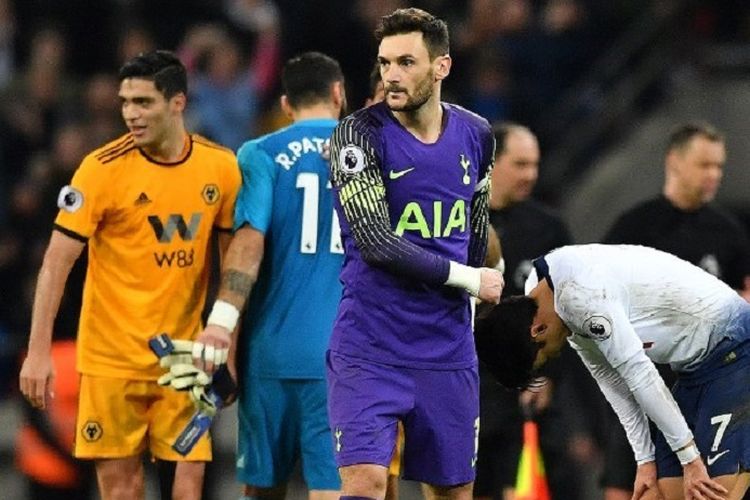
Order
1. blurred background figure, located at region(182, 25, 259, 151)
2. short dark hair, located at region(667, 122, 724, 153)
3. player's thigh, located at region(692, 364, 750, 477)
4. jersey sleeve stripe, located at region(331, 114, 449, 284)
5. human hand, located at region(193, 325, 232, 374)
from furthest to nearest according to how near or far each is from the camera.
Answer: blurred background figure, located at region(182, 25, 259, 151)
short dark hair, located at region(667, 122, 724, 153)
human hand, located at region(193, 325, 232, 374)
player's thigh, located at region(692, 364, 750, 477)
jersey sleeve stripe, located at region(331, 114, 449, 284)

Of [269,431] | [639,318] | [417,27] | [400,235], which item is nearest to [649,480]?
[639,318]

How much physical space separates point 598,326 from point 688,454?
646 millimetres

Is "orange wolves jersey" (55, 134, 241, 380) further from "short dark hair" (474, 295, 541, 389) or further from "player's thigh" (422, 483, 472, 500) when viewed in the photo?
"short dark hair" (474, 295, 541, 389)

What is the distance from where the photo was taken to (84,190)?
8258 mm

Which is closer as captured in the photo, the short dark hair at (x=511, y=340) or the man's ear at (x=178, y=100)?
the short dark hair at (x=511, y=340)

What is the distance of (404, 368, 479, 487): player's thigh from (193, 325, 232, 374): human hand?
99 cm

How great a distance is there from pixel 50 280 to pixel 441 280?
1945 millimetres

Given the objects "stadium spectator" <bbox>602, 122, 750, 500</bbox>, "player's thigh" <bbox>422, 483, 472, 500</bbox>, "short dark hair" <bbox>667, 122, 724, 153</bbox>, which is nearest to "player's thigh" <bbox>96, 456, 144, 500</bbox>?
"player's thigh" <bbox>422, 483, 472, 500</bbox>

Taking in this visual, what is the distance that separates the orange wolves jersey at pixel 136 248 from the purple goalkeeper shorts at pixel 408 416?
47.2 inches

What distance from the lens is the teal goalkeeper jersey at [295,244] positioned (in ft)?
27.6

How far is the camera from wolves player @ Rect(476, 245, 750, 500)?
7.22 meters

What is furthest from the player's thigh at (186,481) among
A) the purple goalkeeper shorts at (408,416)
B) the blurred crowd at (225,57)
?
the blurred crowd at (225,57)

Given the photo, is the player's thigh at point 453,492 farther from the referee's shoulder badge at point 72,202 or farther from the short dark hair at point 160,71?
the short dark hair at point 160,71

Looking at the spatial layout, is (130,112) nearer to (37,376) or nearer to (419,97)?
(37,376)
